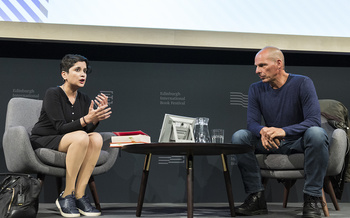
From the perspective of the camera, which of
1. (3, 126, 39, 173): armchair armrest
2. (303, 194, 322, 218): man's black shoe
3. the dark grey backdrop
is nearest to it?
(303, 194, 322, 218): man's black shoe

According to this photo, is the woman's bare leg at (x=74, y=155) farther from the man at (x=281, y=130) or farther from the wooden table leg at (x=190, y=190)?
the man at (x=281, y=130)

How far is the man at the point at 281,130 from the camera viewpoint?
2.58 meters

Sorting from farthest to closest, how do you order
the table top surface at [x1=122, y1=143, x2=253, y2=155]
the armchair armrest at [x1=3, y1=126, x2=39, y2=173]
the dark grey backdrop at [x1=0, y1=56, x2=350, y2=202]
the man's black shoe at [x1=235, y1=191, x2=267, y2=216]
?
the dark grey backdrop at [x1=0, y1=56, x2=350, y2=202] < the armchair armrest at [x1=3, y1=126, x2=39, y2=173] < the man's black shoe at [x1=235, y1=191, x2=267, y2=216] < the table top surface at [x1=122, y1=143, x2=253, y2=155]

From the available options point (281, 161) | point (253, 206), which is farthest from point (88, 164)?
point (281, 161)

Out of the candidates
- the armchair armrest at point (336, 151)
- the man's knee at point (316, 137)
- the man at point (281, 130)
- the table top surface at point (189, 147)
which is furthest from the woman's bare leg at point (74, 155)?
the armchair armrest at point (336, 151)

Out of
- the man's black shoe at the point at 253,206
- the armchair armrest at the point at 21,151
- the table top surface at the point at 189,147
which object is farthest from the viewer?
the armchair armrest at the point at 21,151

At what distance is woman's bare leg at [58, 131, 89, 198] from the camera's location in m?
2.82

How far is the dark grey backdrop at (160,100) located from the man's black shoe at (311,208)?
1.56m

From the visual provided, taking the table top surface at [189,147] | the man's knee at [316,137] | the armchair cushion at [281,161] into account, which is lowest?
the armchair cushion at [281,161]

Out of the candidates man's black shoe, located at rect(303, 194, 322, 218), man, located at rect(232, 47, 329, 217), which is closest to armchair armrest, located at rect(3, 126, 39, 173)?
man, located at rect(232, 47, 329, 217)

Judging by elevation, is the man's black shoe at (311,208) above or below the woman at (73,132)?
below

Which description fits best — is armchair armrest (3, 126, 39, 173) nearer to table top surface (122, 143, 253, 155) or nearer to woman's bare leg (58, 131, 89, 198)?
woman's bare leg (58, 131, 89, 198)

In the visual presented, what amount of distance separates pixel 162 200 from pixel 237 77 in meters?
1.44

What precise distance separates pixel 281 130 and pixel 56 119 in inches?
61.6
